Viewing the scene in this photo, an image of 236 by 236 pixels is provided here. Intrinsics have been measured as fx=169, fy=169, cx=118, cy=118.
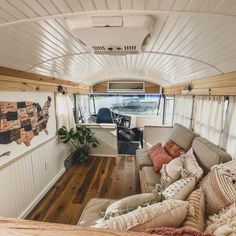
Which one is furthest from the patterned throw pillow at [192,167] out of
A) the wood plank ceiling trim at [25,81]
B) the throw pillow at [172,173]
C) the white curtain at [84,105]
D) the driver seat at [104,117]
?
the white curtain at [84,105]

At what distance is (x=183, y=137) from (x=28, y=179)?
2528mm

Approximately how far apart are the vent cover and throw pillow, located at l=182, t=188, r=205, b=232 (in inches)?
50.1

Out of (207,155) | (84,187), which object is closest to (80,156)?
(84,187)

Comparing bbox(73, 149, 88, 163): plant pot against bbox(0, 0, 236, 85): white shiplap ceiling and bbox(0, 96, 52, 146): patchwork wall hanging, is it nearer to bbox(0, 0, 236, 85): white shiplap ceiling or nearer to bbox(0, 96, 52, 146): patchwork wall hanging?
bbox(0, 96, 52, 146): patchwork wall hanging

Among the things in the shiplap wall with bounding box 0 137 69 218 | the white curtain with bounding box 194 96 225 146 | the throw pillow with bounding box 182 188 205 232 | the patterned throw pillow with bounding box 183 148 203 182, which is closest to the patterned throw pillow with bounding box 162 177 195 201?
the throw pillow with bounding box 182 188 205 232

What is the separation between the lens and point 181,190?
4.82 ft

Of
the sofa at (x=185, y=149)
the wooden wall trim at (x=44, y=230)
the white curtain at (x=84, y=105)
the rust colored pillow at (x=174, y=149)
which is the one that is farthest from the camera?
the white curtain at (x=84, y=105)

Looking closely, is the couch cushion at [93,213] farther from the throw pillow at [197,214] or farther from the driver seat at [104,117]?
the driver seat at [104,117]

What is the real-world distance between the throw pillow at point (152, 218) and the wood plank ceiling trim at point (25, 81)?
173 cm

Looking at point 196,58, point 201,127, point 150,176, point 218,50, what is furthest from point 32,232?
point 201,127

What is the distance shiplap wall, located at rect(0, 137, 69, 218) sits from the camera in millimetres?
1942

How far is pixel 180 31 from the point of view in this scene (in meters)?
1.22

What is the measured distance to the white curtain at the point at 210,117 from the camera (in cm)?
228

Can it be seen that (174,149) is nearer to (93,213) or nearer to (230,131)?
(230,131)
